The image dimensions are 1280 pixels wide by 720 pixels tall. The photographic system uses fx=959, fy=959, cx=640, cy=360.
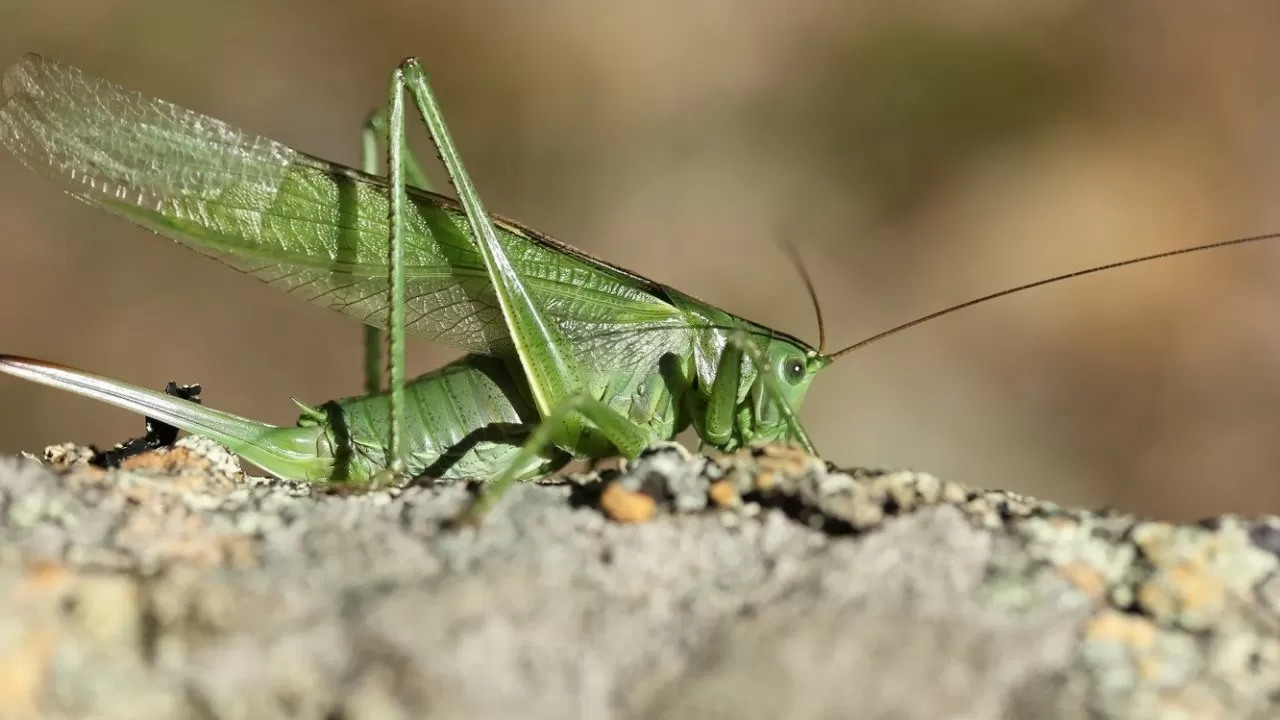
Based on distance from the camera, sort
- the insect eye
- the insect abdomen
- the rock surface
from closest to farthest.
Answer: the rock surface < the insect abdomen < the insect eye

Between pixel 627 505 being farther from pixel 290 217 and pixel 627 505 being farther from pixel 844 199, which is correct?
pixel 844 199

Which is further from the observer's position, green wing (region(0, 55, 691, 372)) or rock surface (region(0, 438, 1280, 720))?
green wing (region(0, 55, 691, 372))

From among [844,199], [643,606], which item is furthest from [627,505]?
[844,199]

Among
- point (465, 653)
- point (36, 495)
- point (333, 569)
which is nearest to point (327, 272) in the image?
point (36, 495)

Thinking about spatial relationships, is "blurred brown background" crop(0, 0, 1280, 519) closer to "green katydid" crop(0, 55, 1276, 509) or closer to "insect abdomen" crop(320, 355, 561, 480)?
"green katydid" crop(0, 55, 1276, 509)

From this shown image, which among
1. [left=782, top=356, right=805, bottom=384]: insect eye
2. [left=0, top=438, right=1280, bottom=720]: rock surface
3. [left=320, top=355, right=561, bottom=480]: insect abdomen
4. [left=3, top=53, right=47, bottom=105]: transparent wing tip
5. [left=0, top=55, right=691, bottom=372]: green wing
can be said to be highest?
[left=3, top=53, right=47, bottom=105]: transparent wing tip

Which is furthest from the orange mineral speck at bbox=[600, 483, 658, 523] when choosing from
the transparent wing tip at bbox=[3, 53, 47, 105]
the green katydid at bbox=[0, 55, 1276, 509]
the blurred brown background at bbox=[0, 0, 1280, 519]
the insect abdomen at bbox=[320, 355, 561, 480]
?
the blurred brown background at bbox=[0, 0, 1280, 519]

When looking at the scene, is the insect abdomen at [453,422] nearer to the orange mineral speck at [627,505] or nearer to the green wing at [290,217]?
the green wing at [290,217]

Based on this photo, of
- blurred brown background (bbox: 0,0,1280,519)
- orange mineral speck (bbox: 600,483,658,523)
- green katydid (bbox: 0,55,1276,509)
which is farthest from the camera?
blurred brown background (bbox: 0,0,1280,519)
